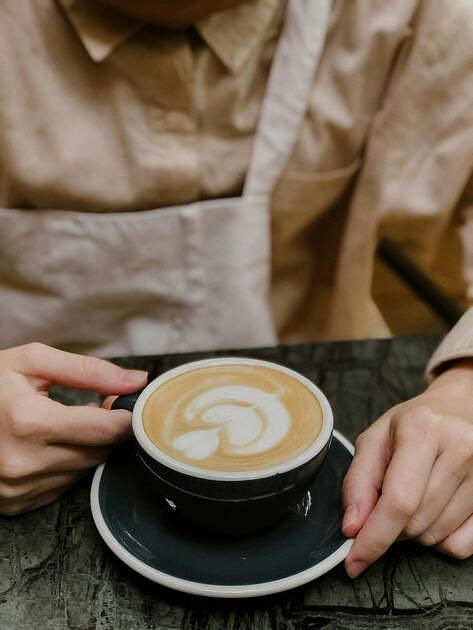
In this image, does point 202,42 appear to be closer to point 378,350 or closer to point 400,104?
point 400,104

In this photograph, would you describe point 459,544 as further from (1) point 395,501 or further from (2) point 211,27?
(2) point 211,27

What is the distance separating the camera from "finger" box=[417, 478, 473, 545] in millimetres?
665

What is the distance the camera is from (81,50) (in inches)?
43.1

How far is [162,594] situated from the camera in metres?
0.61

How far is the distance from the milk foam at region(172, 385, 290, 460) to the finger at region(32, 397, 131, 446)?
0.09 meters


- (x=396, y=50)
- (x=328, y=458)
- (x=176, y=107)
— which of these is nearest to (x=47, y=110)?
(x=176, y=107)

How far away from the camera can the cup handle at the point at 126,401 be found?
27.7 inches

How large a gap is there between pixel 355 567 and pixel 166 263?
769 millimetres

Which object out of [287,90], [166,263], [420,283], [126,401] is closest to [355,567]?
[126,401]

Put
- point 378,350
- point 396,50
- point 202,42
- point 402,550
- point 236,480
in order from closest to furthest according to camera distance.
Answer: point 236,480
point 402,550
point 378,350
point 202,42
point 396,50

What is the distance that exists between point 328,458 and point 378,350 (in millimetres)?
331

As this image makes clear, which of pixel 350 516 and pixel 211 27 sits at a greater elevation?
pixel 211 27

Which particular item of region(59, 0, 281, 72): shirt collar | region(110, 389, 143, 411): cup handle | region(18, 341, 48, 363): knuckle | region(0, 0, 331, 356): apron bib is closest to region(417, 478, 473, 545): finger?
region(110, 389, 143, 411): cup handle

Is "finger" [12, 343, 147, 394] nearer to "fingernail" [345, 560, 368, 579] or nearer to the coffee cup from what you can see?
the coffee cup
